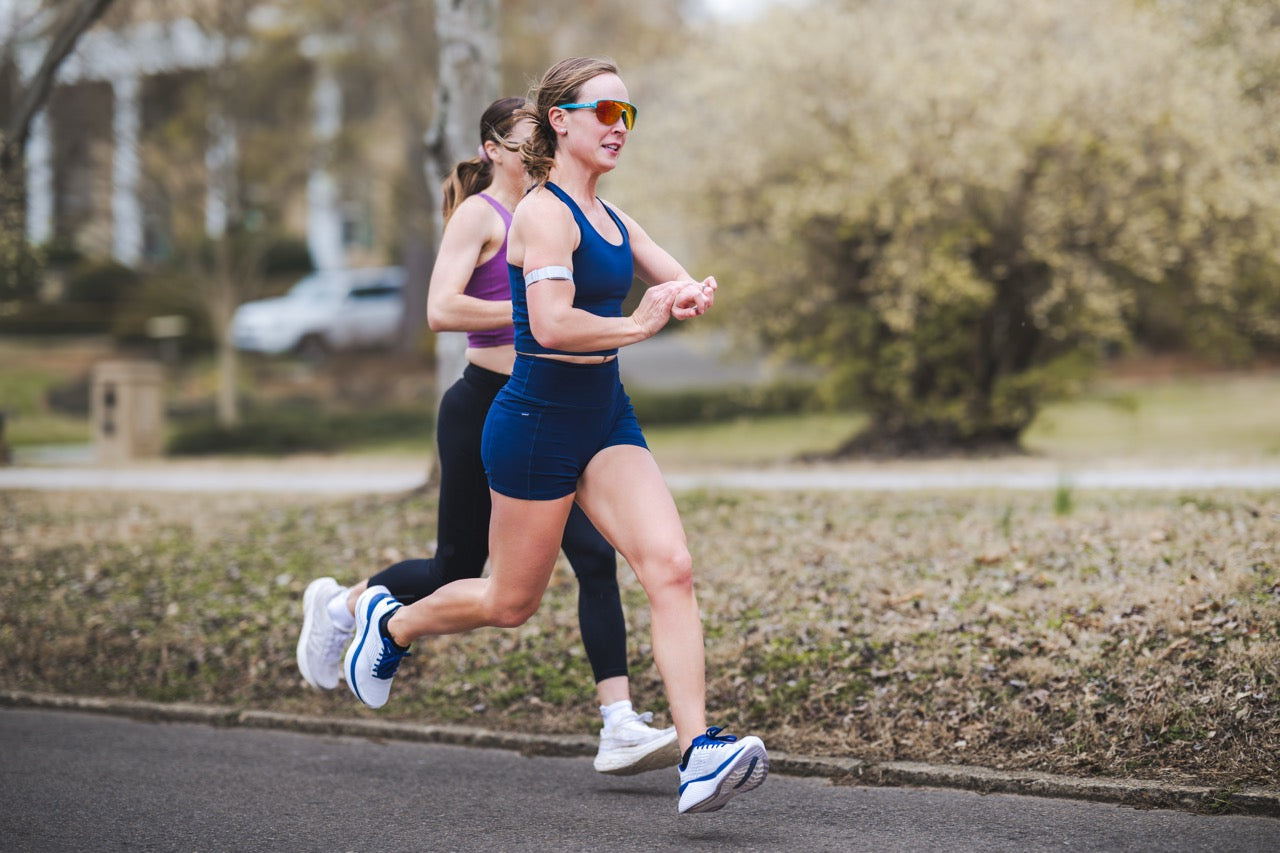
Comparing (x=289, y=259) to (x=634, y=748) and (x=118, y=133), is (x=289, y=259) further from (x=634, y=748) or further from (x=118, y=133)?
(x=634, y=748)

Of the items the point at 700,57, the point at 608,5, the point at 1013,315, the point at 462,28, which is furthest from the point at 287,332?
the point at 462,28

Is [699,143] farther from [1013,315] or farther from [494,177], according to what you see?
[494,177]

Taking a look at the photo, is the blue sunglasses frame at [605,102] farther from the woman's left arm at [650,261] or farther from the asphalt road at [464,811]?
the asphalt road at [464,811]

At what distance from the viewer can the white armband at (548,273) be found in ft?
12.6

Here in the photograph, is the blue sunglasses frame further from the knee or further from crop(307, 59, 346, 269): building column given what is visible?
crop(307, 59, 346, 269): building column

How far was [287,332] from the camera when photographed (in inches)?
1199

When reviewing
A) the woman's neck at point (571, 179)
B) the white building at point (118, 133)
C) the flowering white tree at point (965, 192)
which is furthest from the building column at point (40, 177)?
the woman's neck at point (571, 179)

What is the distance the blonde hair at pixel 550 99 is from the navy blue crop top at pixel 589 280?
71mm

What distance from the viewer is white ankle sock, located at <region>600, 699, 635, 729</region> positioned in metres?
4.66

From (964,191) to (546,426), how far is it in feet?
35.6

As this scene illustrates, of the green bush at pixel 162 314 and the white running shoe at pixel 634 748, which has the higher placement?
the green bush at pixel 162 314

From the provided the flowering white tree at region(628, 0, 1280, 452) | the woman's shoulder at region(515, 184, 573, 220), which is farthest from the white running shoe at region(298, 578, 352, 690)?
the flowering white tree at region(628, 0, 1280, 452)

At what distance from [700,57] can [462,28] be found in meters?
6.45

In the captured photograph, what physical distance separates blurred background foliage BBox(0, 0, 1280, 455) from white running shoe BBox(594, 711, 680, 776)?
8.29m
